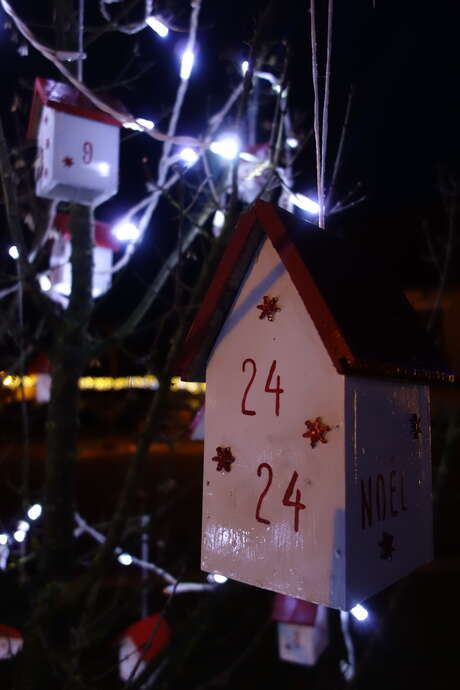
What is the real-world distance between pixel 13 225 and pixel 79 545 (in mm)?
8354

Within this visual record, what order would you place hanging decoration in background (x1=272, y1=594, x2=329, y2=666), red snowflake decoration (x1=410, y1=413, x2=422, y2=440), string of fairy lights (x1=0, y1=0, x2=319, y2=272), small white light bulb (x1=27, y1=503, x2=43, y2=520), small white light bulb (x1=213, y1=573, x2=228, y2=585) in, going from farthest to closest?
hanging decoration in background (x1=272, y1=594, x2=329, y2=666) < small white light bulb (x1=27, y1=503, x2=43, y2=520) < string of fairy lights (x1=0, y1=0, x2=319, y2=272) < red snowflake decoration (x1=410, y1=413, x2=422, y2=440) < small white light bulb (x1=213, y1=573, x2=228, y2=585)

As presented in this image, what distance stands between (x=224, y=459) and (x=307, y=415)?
1.04 feet

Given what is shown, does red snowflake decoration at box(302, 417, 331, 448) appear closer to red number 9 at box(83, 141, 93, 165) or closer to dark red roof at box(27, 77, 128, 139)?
dark red roof at box(27, 77, 128, 139)

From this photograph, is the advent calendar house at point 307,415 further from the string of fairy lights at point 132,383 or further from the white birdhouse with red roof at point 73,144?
the white birdhouse with red roof at point 73,144

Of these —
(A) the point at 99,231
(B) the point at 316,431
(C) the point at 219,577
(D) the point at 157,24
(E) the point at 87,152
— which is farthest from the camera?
(A) the point at 99,231

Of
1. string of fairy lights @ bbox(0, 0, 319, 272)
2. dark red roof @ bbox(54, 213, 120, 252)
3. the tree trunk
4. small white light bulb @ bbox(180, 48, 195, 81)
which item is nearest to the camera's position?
string of fairy lights @ bbox(0, 0, 319, 272)

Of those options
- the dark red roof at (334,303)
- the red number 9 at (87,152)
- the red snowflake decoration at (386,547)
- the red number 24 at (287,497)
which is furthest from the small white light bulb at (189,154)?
the red snowflake decoration at (386,547)

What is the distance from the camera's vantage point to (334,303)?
4.75 ft

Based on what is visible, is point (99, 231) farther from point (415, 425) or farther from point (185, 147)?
point (415, 425)

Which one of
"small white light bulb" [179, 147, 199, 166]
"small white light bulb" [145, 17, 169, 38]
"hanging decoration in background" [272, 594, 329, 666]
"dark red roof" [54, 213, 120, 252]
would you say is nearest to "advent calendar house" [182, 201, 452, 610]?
"small white light bulb" [179, 147, 199, 166]

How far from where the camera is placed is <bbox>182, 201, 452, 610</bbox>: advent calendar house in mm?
1419

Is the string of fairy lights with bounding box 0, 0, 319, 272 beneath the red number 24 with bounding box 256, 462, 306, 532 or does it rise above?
above

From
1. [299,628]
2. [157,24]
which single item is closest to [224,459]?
[157,24]

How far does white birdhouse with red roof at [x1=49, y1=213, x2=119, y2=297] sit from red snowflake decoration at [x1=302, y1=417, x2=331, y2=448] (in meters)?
3.11
